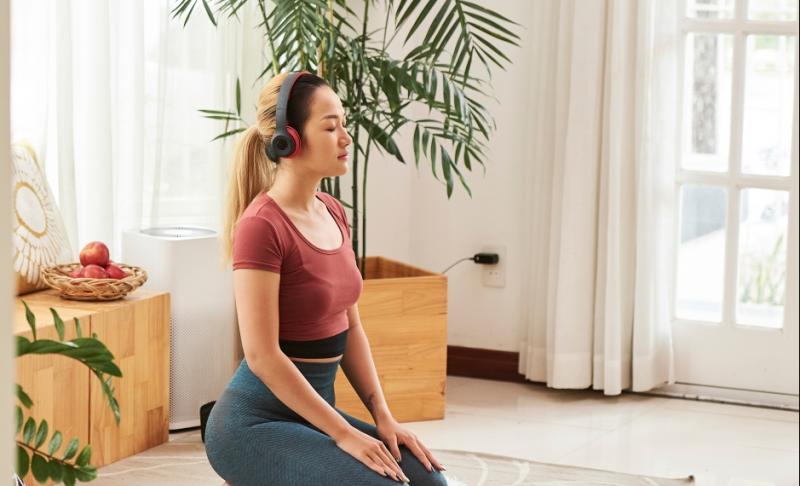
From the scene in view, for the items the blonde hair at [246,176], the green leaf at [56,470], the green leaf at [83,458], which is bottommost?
the green leaf at [56,470]

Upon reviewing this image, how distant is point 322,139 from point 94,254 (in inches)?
46.6

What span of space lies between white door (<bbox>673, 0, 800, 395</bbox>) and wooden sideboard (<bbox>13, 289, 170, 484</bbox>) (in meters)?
1.86

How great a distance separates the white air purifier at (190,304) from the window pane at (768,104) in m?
1.87

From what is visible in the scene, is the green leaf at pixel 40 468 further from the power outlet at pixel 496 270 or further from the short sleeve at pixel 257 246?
the power outlet at pixel 496 270

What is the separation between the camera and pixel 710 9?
373 centimetres

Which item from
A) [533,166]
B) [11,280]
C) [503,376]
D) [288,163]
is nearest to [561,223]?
[533,166]

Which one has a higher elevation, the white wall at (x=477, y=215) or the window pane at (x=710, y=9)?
the window pane at (x=710, y=9)

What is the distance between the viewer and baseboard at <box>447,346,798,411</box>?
12.3ft

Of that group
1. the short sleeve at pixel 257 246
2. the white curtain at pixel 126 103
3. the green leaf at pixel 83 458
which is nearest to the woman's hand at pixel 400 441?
the short sleeve at pixel 257 246

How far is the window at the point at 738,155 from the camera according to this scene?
145 inches

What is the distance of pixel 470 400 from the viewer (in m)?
3.75

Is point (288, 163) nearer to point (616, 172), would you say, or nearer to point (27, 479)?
point (27, 479)

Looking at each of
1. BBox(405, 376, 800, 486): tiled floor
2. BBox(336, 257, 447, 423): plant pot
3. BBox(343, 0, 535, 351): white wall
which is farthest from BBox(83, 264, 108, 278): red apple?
BBox(343, 0, 535, 351): white wall

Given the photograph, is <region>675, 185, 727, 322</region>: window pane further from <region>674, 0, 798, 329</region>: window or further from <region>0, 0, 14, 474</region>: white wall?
<region>0, 0, 14, 474</region>: white wall
